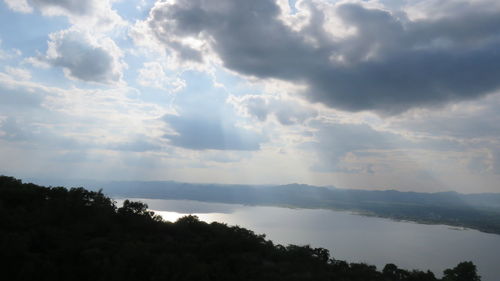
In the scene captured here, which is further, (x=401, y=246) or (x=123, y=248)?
(x=401, y=246)

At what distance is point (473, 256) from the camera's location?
96500 millimetres

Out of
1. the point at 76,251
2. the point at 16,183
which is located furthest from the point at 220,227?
the point at 16,183

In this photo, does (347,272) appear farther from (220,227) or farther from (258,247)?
(220,227)

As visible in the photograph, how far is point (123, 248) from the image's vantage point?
18.8 metres

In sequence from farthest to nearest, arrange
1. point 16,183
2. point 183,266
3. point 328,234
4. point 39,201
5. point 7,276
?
point 328,234 → point 16,183 → point 39,201 → point 183,266 → point 7,276

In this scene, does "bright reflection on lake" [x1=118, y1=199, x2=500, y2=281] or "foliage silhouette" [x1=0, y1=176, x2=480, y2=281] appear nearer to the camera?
"foliage silhouette" [x1=0, y1=176, x2=480, y2=281]

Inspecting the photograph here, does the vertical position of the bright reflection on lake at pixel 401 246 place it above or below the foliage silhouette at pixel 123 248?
below

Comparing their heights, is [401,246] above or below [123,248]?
below

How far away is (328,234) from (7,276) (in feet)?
398

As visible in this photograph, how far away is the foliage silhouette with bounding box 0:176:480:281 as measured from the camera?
53.5 ft

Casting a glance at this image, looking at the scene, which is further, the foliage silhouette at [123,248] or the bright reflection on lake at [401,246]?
the bright reflection on lake at [401,246]

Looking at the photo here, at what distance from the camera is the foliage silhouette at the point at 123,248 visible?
53.5ft

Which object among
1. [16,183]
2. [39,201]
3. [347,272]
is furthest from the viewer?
[16,183]

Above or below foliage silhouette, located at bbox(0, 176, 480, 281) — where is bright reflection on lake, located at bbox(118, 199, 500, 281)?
below
